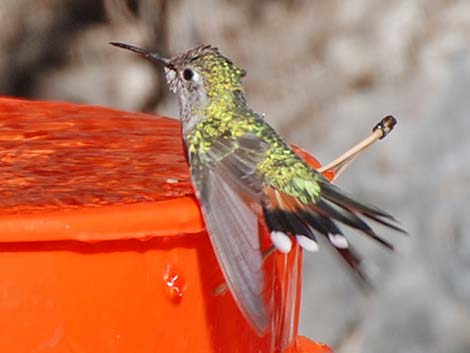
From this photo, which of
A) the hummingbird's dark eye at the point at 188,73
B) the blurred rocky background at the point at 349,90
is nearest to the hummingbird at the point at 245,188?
the hummingbird's dark eye at the point at 188,73

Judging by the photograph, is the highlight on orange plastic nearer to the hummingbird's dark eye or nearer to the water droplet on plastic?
the water droplet on plastic

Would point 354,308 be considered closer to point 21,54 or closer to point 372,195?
point 372,195

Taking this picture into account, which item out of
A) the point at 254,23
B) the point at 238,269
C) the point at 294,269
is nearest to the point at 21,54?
the point at 254,23

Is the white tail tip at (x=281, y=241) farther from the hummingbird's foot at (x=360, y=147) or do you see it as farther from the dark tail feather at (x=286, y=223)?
the hummingbird's foot at (x=360, y=147)

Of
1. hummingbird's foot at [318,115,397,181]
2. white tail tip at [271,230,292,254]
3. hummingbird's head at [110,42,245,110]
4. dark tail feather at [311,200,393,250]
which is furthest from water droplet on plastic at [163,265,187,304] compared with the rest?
hummingbird's head at [110,42,245,110]

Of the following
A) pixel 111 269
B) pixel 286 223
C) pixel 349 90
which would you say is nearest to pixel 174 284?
pixel 111 269

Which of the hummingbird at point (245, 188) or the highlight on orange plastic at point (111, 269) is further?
the hummingbird at point (245, 188)
